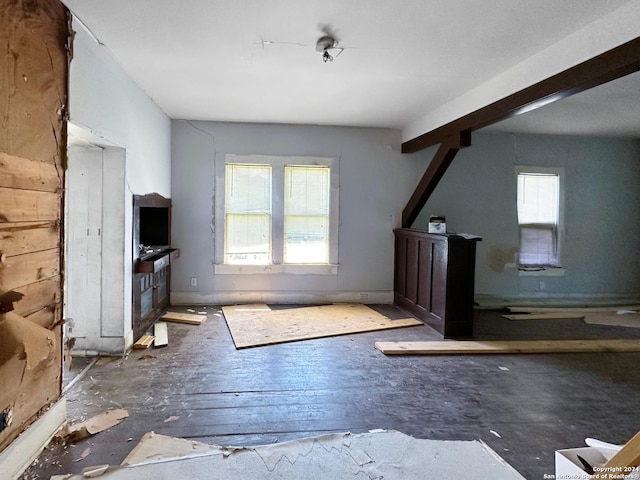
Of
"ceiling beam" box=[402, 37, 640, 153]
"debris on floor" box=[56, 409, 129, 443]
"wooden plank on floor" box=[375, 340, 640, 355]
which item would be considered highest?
"ceiling beam" box=[402, 37, 640, 153]

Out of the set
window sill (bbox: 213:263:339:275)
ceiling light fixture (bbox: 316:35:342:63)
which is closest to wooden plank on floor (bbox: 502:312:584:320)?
window sill (bbox: 213:263:339:275)

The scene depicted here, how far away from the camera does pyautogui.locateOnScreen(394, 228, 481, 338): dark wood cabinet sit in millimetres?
4219

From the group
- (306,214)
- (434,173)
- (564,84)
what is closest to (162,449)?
(564,84)

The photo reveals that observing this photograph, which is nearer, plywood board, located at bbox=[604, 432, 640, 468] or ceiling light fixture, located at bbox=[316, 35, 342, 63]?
plywood board, located at bbox=[604, 432, 640, 468]

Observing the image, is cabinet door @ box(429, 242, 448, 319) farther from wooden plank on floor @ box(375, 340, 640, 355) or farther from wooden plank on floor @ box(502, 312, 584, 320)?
wooden plank on floor @ box(502, 312, 584, 320)

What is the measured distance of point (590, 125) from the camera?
5.37 m

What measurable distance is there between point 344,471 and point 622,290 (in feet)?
20.9

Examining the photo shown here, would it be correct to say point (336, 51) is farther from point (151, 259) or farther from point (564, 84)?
point (151, 259)

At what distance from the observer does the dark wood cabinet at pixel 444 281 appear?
4.22 metres

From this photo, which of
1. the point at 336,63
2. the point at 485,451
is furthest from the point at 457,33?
the point at 485,451

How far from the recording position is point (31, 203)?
2.07 metres

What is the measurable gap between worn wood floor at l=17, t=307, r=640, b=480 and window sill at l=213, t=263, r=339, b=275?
1.61 metres

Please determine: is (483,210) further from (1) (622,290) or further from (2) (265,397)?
(2) (265,397)

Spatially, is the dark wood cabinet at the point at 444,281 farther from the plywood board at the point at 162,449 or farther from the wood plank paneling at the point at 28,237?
the wood plank paneling at the point at 28,237
